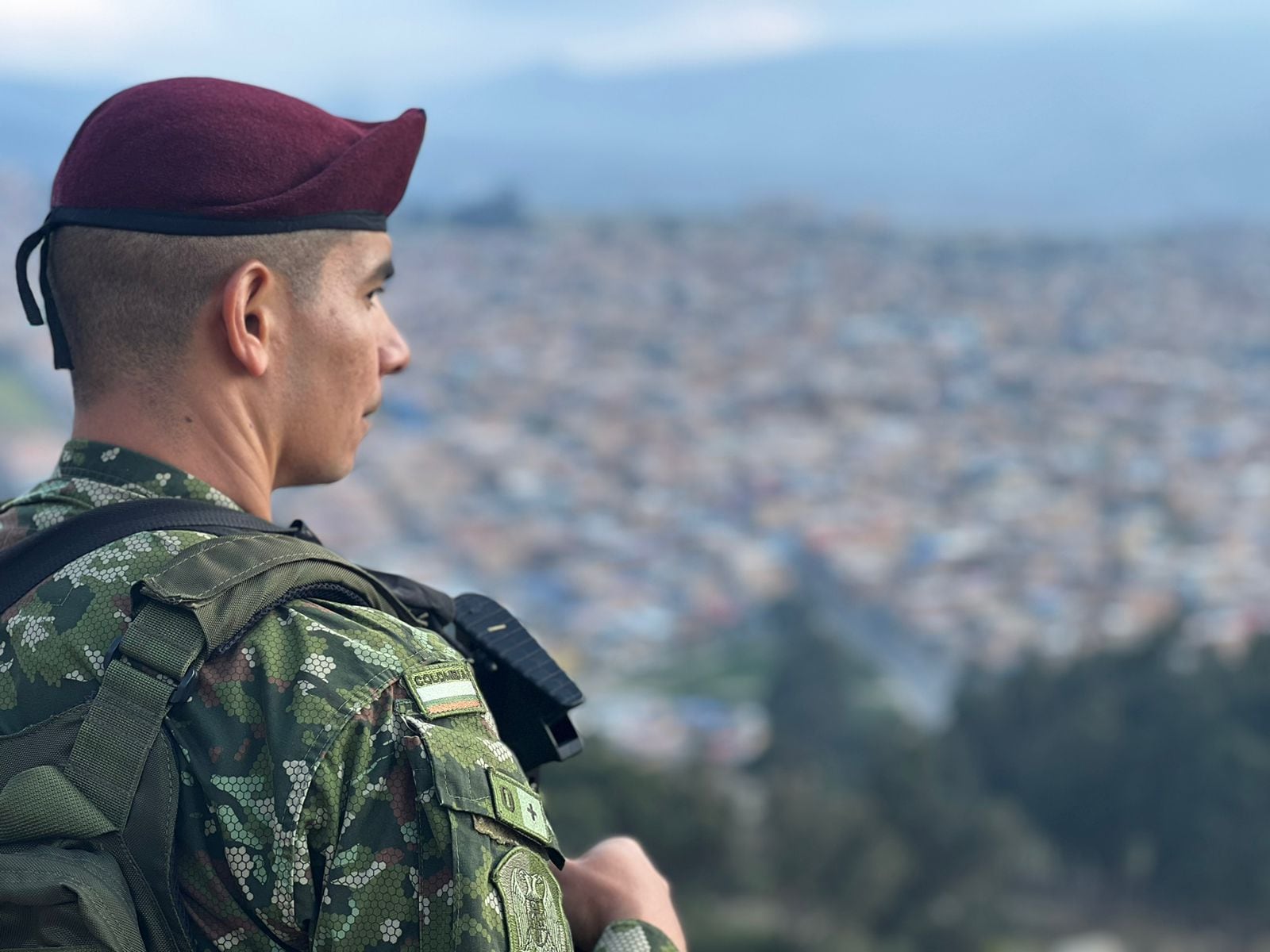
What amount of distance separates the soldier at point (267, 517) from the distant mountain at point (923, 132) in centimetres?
6815

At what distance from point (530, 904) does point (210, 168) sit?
69 cm

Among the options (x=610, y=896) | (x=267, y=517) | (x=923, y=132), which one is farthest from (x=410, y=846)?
(x=923, y=132)

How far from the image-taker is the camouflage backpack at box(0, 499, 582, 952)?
0.98 m

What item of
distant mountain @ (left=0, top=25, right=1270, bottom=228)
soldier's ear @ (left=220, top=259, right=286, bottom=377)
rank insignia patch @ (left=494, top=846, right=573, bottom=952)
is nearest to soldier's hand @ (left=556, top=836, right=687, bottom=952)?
rank insignia patch @ (left=494, top=846, right=573, bottom=952)

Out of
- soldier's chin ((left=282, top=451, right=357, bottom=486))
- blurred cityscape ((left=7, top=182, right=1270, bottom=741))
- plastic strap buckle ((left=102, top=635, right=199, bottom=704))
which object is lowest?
plastic strap buckle ((left=102, top=635, right=199, bottom=704))

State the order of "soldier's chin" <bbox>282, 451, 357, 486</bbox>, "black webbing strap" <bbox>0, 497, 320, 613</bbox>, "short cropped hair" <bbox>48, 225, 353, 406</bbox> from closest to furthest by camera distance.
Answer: "black webbing strap" <bbox>0, 497, 320, 613</bbox> → "short cropped hair" <bbox>48, 225, 353, 406</bbox> → "soldier's chin" <bbox>282, 451, 357, 486</bbox>

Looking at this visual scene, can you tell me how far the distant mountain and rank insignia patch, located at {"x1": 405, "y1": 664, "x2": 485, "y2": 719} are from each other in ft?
225

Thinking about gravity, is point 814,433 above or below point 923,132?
below

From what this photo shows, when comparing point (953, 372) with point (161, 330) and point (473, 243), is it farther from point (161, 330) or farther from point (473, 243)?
point (161, 330)

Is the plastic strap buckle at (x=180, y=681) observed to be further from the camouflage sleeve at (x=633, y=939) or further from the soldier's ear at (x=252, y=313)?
the camouflage sleeve at (x=633, y=939)

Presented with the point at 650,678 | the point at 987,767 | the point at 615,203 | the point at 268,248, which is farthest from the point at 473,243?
the point at 268,248

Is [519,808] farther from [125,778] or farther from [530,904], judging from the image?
[125,778]

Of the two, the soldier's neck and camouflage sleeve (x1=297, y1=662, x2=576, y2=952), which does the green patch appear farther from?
the soldier's neck

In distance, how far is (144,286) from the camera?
4.09ft
